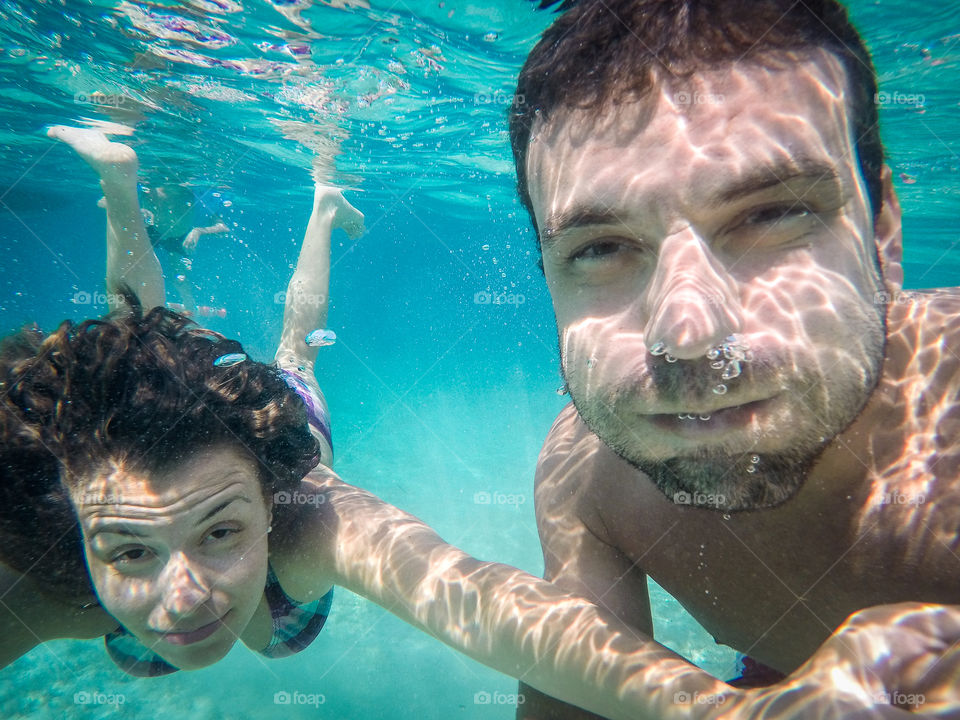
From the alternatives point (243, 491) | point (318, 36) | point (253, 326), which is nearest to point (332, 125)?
point (318, 36)

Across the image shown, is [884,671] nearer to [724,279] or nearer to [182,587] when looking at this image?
[724,279]

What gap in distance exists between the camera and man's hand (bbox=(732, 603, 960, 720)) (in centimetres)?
102

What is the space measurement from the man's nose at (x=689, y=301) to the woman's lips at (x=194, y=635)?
2935 millimetres

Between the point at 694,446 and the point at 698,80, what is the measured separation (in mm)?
1301

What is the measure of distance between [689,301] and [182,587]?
2905 millimetres

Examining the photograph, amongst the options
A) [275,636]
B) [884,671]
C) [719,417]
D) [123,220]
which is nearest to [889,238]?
[719,417]

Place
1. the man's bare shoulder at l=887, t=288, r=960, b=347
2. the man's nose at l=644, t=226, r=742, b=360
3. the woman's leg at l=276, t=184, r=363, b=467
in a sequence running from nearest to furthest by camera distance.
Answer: the man's nose at l=644, t=226, r=742, b=360, the man's bare shoulder at l=887, t=288, r=960, b=347, the woman's leg at l=276, t=184, r=363, b=467

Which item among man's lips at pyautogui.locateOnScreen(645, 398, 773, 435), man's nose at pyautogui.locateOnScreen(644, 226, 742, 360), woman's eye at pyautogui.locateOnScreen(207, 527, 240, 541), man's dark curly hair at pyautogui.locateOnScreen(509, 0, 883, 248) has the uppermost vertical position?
man's dark curly hair at pyautogui.locateOnScreen(509, 0, 883, 248)

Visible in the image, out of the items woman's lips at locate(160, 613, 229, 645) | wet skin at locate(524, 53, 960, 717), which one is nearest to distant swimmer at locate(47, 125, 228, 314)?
woman's lips at locate(160, 613, 229, 645)

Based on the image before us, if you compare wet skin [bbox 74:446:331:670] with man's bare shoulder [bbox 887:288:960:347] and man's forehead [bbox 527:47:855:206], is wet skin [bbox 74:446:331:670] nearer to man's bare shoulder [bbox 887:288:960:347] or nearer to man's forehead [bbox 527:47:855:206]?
man's forehead [bbox 527:47:855:206]

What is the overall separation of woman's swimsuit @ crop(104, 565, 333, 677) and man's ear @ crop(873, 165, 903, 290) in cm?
399

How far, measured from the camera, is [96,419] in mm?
2842

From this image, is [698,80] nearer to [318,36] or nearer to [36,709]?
[318,36]

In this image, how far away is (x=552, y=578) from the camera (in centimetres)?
235
